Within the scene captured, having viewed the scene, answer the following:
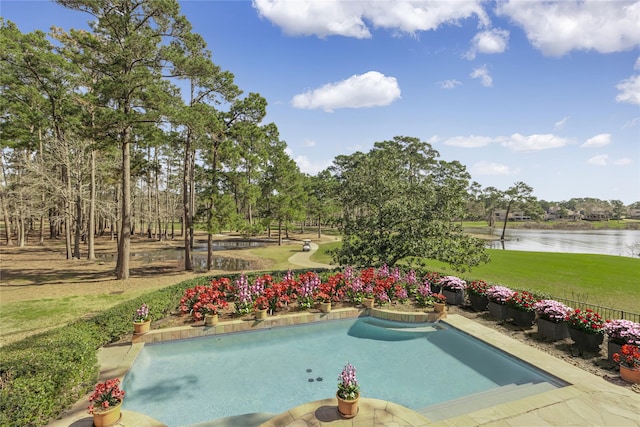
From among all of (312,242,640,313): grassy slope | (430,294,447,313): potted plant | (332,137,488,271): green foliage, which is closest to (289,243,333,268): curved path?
(312,242,640,313): grassy slope

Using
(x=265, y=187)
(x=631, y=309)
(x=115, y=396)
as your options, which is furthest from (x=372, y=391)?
(x=265, y=187)

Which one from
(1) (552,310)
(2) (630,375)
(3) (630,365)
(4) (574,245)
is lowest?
(4) (574,245)

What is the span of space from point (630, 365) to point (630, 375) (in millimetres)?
229

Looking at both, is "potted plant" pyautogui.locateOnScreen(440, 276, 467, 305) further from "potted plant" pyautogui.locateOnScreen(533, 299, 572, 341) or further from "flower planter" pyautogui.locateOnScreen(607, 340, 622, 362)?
"flower planter" pyautogui.locateOnScreen(607, 340, 622, 362)

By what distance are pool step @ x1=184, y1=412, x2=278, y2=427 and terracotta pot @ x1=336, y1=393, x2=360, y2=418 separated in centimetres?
164

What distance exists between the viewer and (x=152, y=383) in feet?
27.0

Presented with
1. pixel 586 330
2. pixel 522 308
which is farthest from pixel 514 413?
pixel 522 308

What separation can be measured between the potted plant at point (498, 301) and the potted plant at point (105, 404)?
12328mm

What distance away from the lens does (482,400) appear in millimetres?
7172

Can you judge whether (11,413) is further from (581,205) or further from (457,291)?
(581,205)

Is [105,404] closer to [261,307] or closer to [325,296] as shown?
[261,307]

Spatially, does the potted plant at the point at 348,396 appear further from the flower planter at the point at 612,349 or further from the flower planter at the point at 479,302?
the flower planter at the point at 479,302

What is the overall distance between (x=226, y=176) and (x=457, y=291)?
633 inches

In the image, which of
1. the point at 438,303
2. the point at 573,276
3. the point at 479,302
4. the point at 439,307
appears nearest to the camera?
the point at 439,307
